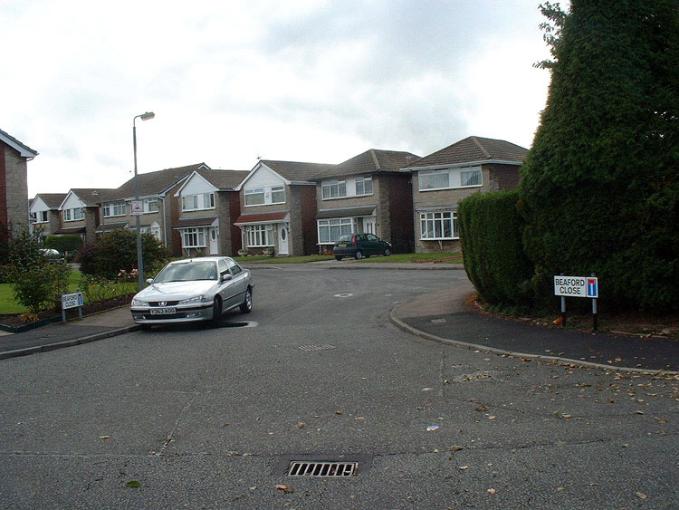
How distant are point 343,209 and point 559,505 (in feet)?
147

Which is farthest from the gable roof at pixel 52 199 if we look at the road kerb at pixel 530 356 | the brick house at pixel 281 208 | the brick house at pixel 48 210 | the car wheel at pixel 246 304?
the road kerb at pixel 530 356

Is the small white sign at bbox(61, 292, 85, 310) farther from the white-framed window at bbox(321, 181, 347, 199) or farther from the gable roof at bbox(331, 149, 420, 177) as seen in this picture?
the white-framed window at bbox(321, 181, 347, 199)

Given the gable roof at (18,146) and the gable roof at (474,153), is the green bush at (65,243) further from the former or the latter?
the gable roof at (474,153)

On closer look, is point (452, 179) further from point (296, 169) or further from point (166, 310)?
point (166, 310)

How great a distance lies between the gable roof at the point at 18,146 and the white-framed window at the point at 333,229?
2093 centimetres

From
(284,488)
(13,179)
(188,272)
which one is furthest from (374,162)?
(284,488)

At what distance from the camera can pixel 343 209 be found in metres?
49.0

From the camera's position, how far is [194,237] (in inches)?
2402

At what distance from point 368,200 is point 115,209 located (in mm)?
32720

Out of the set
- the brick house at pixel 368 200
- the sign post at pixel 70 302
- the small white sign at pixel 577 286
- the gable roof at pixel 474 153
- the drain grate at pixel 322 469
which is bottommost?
the drain grate at pixel 322 469

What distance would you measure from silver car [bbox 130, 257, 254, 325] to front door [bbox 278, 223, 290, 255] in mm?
35305

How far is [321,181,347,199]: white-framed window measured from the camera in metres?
49.3

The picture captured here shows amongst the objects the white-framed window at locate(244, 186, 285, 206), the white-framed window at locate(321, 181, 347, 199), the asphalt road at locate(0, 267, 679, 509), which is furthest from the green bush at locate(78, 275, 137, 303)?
the white-framed window at locate(244, 186, 285, 206)

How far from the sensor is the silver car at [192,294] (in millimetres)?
14516
